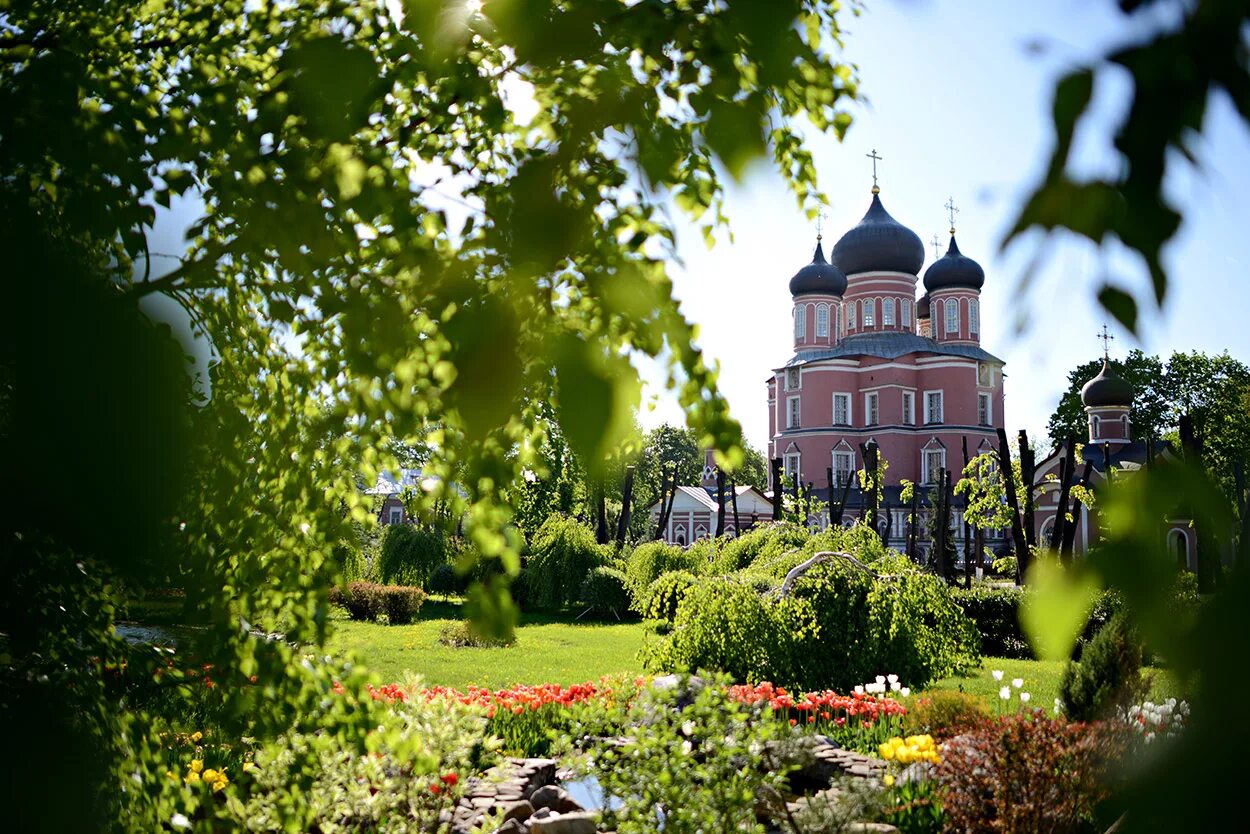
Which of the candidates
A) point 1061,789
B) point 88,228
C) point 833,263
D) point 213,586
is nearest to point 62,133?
point 88,228

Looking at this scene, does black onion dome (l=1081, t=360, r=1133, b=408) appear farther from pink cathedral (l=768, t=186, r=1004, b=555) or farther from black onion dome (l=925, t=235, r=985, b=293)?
black onion dome (l=925, t=235, r=985, b=293)

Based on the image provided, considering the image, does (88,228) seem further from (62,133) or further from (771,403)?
(771,403)

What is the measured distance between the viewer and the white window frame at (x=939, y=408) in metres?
45.8

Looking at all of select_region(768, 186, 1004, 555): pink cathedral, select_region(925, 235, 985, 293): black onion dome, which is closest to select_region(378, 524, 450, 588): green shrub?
select_region(768, 186, 1004, 555): pink cathedral

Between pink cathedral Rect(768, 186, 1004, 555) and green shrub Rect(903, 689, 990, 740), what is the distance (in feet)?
128

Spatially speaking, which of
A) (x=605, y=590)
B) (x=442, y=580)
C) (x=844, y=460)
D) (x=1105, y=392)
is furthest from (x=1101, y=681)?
(x=844, y=460)

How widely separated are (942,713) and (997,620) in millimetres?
9891

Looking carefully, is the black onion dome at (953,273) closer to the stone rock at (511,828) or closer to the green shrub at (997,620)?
the green shrub at (997,620)

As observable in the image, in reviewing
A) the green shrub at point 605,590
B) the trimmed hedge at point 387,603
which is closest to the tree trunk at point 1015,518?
the green shrub at point 605,590

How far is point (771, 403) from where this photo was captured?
5284cm

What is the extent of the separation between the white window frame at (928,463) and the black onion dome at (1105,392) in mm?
9233

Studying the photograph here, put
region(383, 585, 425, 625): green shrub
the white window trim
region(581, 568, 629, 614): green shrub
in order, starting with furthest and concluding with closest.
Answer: the white window trim, region(581, 568, 629, 614): green shrub, region(383, 585, 425, 625): green shrub

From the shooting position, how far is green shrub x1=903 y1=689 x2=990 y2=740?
21.1 feet

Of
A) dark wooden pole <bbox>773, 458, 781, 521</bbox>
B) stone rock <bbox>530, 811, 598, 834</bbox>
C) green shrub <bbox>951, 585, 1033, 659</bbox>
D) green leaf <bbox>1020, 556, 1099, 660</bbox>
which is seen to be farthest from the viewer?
dark wooden pole <bbox>773, 458, 781, 521</bbox>
